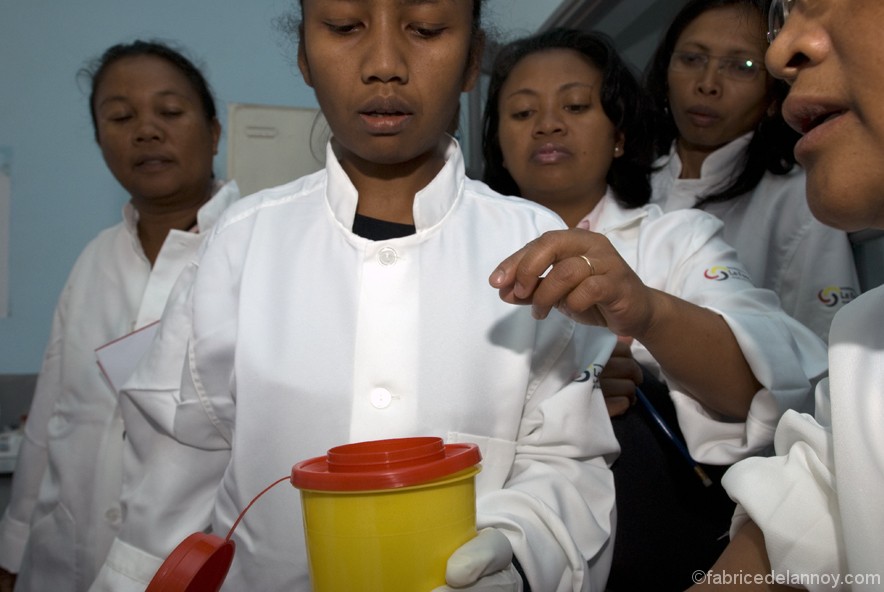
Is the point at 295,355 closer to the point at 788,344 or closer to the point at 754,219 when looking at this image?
the point at 788,344

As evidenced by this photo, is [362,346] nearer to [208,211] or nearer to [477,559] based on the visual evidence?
[477,559]

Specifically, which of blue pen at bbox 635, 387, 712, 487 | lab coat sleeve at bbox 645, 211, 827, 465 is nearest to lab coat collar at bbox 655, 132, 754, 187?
lab coat sleeve at bbox 645, 211, 827, 465

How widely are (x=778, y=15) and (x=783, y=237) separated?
972mm

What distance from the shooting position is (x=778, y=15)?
2.62 ft

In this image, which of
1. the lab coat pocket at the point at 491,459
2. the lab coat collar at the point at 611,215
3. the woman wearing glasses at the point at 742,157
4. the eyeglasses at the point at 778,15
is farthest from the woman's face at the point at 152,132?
the eyeglasses at the point at 778,15

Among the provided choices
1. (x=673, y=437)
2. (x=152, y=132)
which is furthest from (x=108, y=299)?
(x=673, y=437)

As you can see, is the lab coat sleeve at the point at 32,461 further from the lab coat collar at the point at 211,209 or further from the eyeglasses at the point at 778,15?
the eyeglasses at the point at 778,15

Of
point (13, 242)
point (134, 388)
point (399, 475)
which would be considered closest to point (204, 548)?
point (399, 475)

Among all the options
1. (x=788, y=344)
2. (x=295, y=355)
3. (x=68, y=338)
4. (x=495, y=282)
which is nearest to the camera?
(x=495, y=282)

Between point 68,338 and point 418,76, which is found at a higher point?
point 418,76

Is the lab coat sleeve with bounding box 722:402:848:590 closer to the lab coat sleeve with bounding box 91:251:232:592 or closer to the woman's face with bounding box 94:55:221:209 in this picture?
the lab coat sleeve with bounding box 91:251:232:592

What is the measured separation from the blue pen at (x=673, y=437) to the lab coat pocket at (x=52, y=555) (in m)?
1.18

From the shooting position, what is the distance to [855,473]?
716 millimetres

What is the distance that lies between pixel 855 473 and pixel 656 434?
494 millimetres
